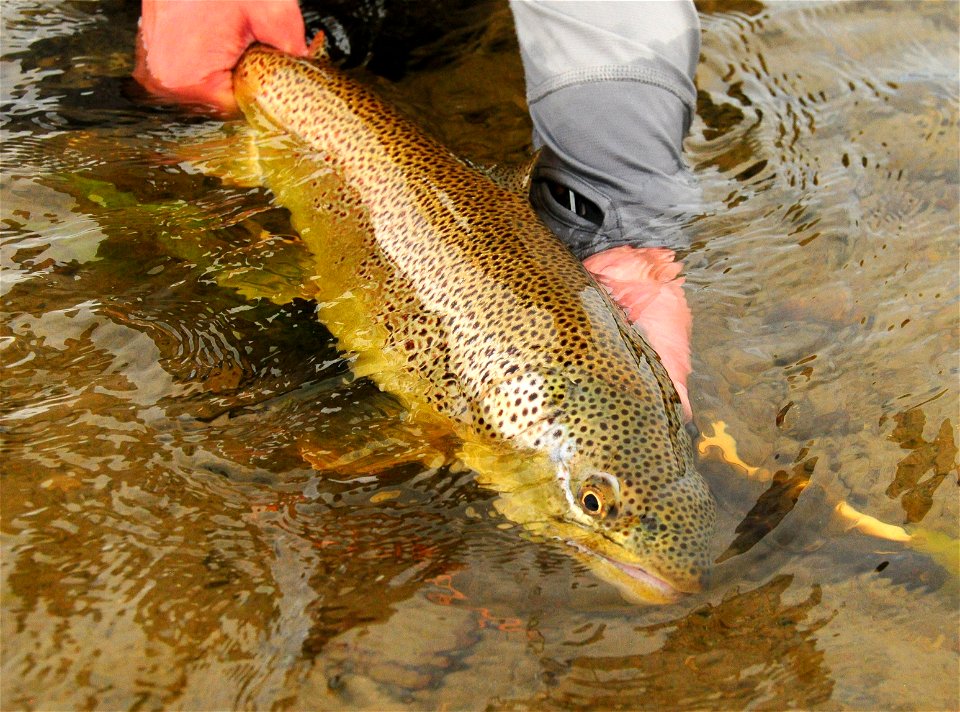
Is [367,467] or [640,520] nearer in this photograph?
[640,520]

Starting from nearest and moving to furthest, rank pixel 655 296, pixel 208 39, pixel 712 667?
pixel 712 667, pixel 655 296, pixel 208 39

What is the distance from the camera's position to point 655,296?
136 inches

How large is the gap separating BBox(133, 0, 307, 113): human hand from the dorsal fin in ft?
4.54

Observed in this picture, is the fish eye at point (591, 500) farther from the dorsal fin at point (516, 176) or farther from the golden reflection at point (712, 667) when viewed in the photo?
the dorsal fin at point (516, 176)

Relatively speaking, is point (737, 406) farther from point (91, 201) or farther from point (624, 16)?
point (91, 201)

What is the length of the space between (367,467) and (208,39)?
8.34 ft

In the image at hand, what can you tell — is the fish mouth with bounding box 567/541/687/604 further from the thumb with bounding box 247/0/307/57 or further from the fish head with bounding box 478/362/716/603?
the thumb with bounding box 247/0/307/57

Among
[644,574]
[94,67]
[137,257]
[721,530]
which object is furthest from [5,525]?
[94,67]

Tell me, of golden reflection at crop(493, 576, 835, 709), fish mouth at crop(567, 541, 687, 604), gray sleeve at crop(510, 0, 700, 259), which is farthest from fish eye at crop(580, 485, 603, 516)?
gray sleeve at crop(510, 0, 700, 259)

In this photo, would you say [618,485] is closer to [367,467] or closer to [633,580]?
[633,580]

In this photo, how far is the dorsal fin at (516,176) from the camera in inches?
143

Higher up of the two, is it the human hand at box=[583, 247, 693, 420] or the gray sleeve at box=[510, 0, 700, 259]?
the gray sleeve at box=[510, 0, 700, 259]

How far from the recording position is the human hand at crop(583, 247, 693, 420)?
3240 mm

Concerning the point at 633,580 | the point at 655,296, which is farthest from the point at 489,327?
the point at 633,580
